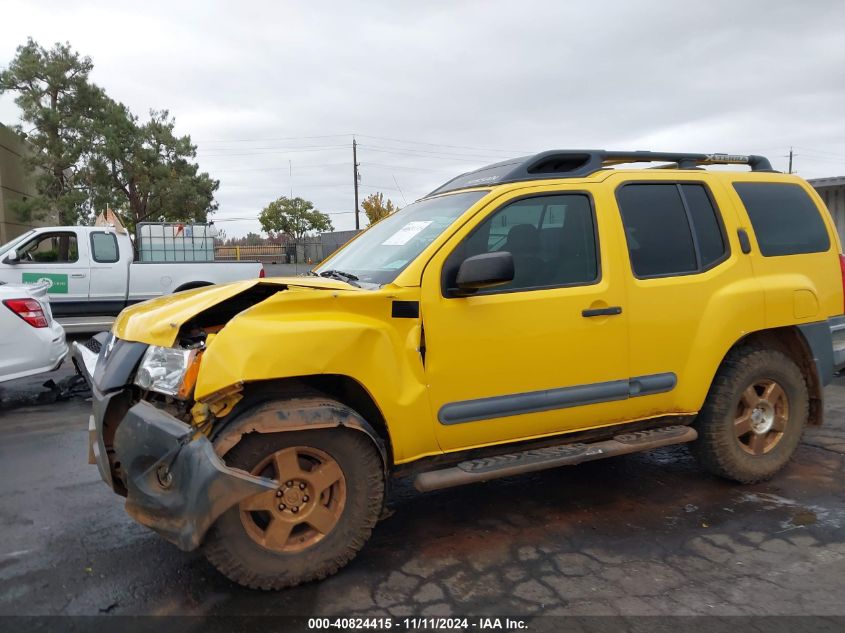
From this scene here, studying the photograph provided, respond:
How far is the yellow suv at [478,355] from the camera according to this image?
2.82 metres

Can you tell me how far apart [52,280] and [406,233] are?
884 cm

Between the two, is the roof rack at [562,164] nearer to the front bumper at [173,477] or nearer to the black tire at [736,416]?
the black tire at [736,416]

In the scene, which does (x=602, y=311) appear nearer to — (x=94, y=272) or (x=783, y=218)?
(x=783, y=218)

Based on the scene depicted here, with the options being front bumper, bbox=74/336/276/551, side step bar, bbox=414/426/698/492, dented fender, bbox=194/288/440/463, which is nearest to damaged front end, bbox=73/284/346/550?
front bumper, bbox=74/336/276/551

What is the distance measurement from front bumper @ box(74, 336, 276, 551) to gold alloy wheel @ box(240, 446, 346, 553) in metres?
0.16

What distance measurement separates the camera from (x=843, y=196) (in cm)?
1246

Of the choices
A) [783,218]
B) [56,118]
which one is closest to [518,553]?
[783,218]

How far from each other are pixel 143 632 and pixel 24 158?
104ft

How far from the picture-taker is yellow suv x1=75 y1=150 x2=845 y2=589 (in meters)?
2.82

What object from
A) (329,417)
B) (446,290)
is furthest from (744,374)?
(329,417)

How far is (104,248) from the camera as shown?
10.8 metres

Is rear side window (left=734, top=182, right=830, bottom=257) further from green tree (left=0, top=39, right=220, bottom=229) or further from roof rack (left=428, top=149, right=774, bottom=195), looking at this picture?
green tree (left=0, top=39, right=220, bottom=229)

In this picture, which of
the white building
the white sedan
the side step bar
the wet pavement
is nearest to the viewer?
the wet pavement

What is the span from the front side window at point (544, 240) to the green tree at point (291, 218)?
50.3m
